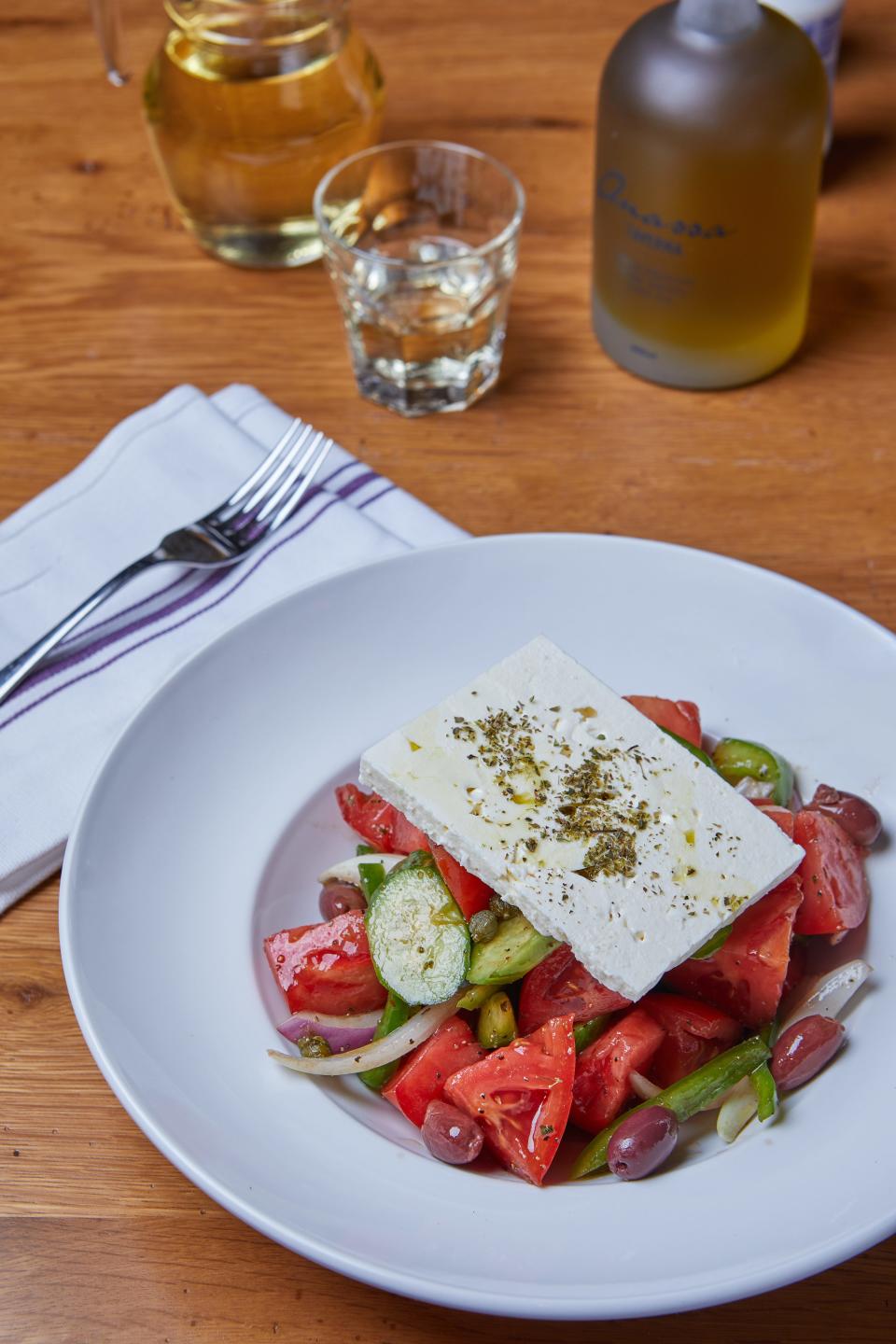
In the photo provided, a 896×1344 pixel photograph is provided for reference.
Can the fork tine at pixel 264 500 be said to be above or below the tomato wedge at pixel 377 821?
above

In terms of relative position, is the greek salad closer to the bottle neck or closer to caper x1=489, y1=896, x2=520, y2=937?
caper x1=489, y1=896, x2=520, y2=937

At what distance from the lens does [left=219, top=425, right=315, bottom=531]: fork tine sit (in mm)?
1980

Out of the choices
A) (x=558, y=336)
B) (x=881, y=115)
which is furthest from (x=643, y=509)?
(x=881, y=115)

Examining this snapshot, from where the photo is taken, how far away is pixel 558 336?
237 cm

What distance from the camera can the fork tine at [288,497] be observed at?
198 cm

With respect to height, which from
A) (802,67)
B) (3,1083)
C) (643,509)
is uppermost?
(802,67)

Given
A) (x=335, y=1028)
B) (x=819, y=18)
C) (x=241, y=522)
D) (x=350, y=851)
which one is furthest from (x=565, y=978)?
(x=819, y=18)

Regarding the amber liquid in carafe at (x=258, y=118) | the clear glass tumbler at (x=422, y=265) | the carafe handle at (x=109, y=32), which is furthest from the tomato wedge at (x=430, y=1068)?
the carafe handle at (x=109, y=32)

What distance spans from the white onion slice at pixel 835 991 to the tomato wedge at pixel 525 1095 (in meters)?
0.22

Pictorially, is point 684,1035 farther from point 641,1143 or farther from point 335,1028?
point 335,1028

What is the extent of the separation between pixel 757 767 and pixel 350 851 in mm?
467

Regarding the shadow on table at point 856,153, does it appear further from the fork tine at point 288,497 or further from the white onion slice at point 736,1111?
the white onion slice at point 736,1111

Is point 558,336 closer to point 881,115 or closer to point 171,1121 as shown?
point 881,115

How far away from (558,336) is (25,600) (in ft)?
3.30
